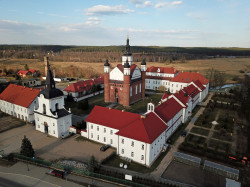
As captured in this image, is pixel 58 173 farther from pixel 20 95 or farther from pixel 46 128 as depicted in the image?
pixel 20 95

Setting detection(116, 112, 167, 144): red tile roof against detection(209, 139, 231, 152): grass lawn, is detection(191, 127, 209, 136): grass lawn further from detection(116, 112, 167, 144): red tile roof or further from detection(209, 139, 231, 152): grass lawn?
detection(116, 112, 167, 144): red tile roof

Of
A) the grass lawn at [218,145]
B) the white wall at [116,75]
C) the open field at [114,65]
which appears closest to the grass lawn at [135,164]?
the grass lawn at [218,145]

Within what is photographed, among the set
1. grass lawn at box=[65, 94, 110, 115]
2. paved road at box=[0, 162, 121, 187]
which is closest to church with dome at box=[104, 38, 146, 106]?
grass lawn at box=[65, 94, 110, 115]

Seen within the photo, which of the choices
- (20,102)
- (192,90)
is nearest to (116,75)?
(192,90)

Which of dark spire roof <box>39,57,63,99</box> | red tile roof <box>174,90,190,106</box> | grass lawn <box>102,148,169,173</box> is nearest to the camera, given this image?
grass lawn <box>102,148,169,173</box>

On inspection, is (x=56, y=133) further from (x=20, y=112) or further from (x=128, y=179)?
(x=128, y=179)
